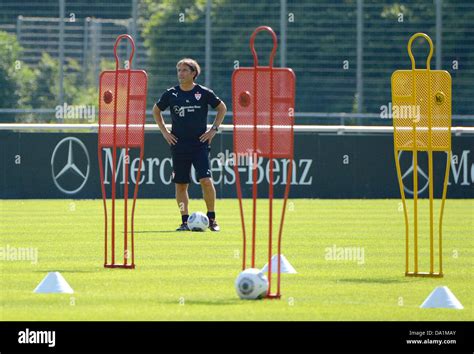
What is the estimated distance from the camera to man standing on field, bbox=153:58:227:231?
18297mm

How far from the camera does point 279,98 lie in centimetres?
1067

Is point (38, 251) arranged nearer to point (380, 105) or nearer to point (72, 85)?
point (380, 105)

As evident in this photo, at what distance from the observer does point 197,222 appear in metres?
18.3

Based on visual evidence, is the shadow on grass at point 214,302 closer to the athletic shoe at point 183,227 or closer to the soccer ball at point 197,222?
the soccer ball at point 197,222

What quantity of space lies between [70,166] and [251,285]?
56.2 feet

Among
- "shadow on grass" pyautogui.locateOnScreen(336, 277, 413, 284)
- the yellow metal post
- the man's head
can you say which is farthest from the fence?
"shadow on grass" pyautogui.locateOnScreen(336, 277, 413, 284)

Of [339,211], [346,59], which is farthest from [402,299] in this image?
[346,59]

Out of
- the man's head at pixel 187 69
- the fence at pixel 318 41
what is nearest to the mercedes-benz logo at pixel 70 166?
→ the fence at pixel 318 41

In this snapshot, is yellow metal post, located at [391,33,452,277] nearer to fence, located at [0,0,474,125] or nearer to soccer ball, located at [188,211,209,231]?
soccer ball, located at [188,211,209,231]

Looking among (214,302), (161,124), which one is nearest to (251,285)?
(214,302)

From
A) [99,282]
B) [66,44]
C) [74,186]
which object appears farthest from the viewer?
[66,44]

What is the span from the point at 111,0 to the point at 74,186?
861 centimetres

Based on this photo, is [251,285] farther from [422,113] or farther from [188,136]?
[188,136]

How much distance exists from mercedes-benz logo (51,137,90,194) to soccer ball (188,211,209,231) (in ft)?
30.6
